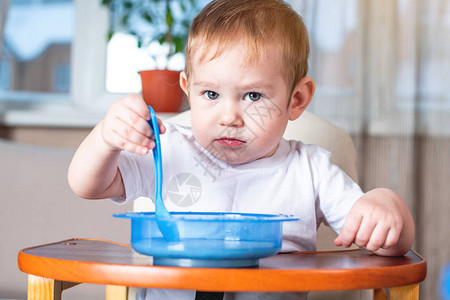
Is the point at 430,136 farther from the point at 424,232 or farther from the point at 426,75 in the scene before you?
the point at 424,232

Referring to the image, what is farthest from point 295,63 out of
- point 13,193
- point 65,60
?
point 65,60

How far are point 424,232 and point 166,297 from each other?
4.57ft

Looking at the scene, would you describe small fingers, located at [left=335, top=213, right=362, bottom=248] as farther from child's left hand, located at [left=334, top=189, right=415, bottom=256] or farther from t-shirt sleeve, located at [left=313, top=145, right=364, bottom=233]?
t-shirt sleeve, located at [left=313, top=145, right=364, bottom=233]

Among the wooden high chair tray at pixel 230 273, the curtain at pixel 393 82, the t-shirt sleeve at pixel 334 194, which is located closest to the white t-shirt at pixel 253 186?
the t-shirt sleeve at pixel 334 194

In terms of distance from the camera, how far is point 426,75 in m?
1.94

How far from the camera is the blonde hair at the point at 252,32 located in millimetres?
844

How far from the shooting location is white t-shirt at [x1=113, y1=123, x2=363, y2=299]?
0.90m

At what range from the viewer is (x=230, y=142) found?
866 mm

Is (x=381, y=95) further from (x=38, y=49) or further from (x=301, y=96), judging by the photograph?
(x=38, y=49)

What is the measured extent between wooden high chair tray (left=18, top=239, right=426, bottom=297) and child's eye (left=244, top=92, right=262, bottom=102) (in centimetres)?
28

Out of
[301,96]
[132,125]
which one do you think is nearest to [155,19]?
[301,96]

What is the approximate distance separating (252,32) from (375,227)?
35 centimetres

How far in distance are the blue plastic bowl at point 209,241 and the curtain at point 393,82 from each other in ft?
4.63

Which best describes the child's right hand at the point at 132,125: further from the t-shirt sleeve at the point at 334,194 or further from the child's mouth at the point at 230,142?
the t-shirt sleeve at the point at 334,194
